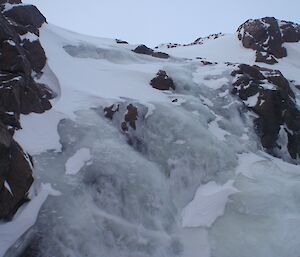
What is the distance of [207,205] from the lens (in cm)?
1625

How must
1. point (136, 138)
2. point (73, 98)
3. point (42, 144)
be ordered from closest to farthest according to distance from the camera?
point (42, 144) < point (136, 138) < point (73, 98)

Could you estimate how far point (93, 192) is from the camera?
48.8 ft

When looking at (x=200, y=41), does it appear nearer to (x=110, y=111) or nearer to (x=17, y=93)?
(x=110, y=111)

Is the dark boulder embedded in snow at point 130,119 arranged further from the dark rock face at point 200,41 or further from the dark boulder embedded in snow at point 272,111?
the dark rock face at point 200,41

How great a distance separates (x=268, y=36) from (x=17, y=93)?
3023cm

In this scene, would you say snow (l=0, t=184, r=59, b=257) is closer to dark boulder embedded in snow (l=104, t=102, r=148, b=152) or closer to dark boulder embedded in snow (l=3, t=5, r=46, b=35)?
dark boulder embedded in snow (l=104, t=102, r=148, b=152)

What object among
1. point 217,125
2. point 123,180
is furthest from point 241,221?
point 217,125

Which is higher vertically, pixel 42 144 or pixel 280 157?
pixel 42 144

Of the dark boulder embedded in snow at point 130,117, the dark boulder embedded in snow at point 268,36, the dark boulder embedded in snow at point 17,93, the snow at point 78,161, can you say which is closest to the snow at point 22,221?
the dark boulder embedded in snow at point 17,93

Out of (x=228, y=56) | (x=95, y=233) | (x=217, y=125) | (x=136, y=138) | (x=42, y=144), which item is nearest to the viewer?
(x=95, y=233)

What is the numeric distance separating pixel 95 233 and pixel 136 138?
6.41m

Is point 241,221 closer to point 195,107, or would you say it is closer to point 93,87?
point 195,107

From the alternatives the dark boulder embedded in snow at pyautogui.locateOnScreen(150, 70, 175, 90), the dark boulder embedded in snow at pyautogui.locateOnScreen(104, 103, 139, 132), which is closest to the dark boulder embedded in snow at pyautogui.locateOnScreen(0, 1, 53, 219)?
the dark boulder embedded in snow at pyautogui.locateOnScreen(104, 103, 139, 132)

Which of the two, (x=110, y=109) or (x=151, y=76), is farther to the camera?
(x=151, y=76)
